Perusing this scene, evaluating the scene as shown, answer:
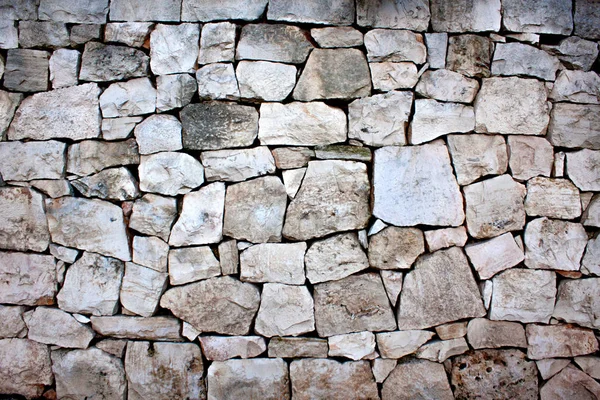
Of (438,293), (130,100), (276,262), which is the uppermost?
(130,100)

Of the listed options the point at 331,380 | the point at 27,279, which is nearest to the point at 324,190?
the point at 331,380

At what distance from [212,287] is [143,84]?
1.38 metres

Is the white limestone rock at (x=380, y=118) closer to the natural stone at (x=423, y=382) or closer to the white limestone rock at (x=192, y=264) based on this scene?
the white limestone rock at (x=192, y=264)

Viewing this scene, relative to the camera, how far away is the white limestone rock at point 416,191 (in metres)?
2.62

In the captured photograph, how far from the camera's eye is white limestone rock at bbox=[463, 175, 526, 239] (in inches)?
104

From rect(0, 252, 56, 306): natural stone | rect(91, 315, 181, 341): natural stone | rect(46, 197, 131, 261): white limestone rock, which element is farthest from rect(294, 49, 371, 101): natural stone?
rect(0, 252, 56, 306): natural stone

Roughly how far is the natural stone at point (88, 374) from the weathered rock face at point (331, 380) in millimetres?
1158

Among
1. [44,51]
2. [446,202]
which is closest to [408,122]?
[446,202]

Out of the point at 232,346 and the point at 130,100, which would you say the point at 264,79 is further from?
the point at 232,346

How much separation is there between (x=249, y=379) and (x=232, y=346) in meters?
0.24

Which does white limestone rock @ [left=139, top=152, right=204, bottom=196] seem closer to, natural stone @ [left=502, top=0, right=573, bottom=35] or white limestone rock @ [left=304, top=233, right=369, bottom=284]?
white limestone rock @ [left=304, top=233, right=369, bottom=284]

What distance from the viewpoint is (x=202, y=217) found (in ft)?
8.74

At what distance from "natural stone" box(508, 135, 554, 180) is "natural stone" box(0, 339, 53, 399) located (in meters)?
3.30

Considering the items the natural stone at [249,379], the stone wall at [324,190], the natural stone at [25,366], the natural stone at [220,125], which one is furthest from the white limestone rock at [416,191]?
the natural stone at [25,366]
